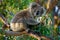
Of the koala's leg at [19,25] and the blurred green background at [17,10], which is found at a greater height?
the blurred green background at [17,10]

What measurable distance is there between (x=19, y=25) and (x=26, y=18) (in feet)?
0.67

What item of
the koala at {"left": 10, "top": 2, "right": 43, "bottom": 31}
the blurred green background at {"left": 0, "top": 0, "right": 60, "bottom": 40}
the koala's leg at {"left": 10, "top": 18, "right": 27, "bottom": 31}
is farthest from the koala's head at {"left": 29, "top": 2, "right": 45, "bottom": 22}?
the koala's leg at {"left": 10, "top": 18, "right": 27, "bottom": 31}

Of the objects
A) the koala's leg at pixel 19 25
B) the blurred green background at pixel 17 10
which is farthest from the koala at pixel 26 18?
the blurred green background at pixel 17 10

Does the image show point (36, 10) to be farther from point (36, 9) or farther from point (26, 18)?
point (26, 18)

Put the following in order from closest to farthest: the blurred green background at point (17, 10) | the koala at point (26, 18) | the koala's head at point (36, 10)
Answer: the blurred green background at point (17, 10) → the koala's head at point (36, 10) → the koala at point (26, 18)

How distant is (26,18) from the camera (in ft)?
11.1

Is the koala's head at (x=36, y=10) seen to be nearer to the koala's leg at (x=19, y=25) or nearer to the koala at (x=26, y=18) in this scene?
the koala at (x=26, y=18)

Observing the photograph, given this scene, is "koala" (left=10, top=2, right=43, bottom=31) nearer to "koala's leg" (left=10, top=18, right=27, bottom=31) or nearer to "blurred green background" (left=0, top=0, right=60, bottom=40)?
"koala's leg" (left=10, top=18, right=27, bottom=31)

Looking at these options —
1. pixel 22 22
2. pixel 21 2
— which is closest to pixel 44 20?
pixel 22 22

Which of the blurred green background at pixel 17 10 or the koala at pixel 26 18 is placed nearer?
A: the blurred green background at pixel 17 10

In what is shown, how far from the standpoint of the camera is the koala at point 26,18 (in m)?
3.12

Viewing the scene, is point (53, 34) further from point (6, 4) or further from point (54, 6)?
point (6, 4)

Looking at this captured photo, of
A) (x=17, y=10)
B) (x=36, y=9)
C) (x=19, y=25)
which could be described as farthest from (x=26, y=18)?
(x=17, y=10)

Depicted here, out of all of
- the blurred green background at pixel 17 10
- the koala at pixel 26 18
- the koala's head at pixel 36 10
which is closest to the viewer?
the blurred green background at pixel 17 10
